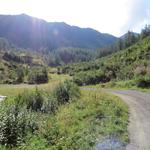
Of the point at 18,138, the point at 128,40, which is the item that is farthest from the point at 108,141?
the point at 128,40

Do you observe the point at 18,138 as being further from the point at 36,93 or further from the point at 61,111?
the point at 36,93

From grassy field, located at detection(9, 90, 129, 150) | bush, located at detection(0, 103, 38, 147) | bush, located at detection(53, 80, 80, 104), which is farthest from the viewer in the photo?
bush, located at detection(53, 80, 80, 104)

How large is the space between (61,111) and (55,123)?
17.6 feet

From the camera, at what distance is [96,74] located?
8612cm

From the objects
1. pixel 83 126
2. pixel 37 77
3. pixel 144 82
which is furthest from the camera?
pixel 37 77

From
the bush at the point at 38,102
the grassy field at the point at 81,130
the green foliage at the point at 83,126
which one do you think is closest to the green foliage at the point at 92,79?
the bush at the point at 38,102

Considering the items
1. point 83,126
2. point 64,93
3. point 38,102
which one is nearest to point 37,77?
point 64,93

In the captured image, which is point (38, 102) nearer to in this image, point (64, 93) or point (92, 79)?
point (64, 93)

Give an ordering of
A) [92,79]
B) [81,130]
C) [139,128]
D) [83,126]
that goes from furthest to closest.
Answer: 1. [92,79]
2. [139,128]
3. [83,126]
4. [81,130]

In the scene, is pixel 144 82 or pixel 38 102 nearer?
pixel 38 102

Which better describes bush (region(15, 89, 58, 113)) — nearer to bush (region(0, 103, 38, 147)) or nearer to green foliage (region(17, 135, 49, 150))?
bush (region(0, 103, 38, 147))

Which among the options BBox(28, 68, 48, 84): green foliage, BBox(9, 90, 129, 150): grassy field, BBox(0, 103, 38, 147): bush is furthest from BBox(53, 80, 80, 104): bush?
BBox(28, 68, 48, 84): green foliage

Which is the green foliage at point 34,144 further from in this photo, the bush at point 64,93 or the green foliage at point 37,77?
the green foliage at point 37,77

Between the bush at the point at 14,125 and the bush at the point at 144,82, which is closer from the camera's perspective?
the bush at the point at 14,125
